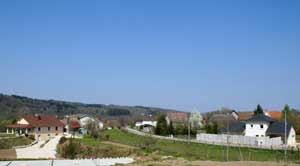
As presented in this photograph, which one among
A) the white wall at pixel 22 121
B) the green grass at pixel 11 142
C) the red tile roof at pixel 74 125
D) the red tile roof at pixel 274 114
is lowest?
the green grass at pixel 11 142

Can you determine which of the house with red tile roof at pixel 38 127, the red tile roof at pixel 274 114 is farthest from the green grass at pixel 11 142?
the red tile roof at pixel 274 114

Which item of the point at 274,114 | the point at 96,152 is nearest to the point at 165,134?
the point at 96,152

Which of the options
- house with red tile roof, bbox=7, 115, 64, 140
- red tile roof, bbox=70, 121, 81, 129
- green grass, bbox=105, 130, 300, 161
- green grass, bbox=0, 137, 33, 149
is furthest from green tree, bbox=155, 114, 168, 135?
green grass, bbox=105, 130, 300, 161

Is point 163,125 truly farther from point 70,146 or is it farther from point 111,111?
point 111,111

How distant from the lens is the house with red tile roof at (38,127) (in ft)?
222

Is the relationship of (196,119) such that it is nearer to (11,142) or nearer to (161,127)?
(161,127)

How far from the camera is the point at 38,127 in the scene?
2714 inches

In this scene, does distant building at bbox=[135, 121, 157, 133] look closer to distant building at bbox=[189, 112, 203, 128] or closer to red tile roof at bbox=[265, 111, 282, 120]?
distant building at bbox=[189, 112, 203, 128]

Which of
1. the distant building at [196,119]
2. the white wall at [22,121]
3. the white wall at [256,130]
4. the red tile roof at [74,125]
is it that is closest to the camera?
the white wall at [256,130]

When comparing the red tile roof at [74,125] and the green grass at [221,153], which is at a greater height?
the green grass at [221,153]

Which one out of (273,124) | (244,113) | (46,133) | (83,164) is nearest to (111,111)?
(244,113)

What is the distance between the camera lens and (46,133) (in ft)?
231

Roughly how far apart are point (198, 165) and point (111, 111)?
176m

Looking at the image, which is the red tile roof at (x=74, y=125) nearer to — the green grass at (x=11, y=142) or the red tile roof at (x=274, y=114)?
the green grass at (x=11, y=142)
